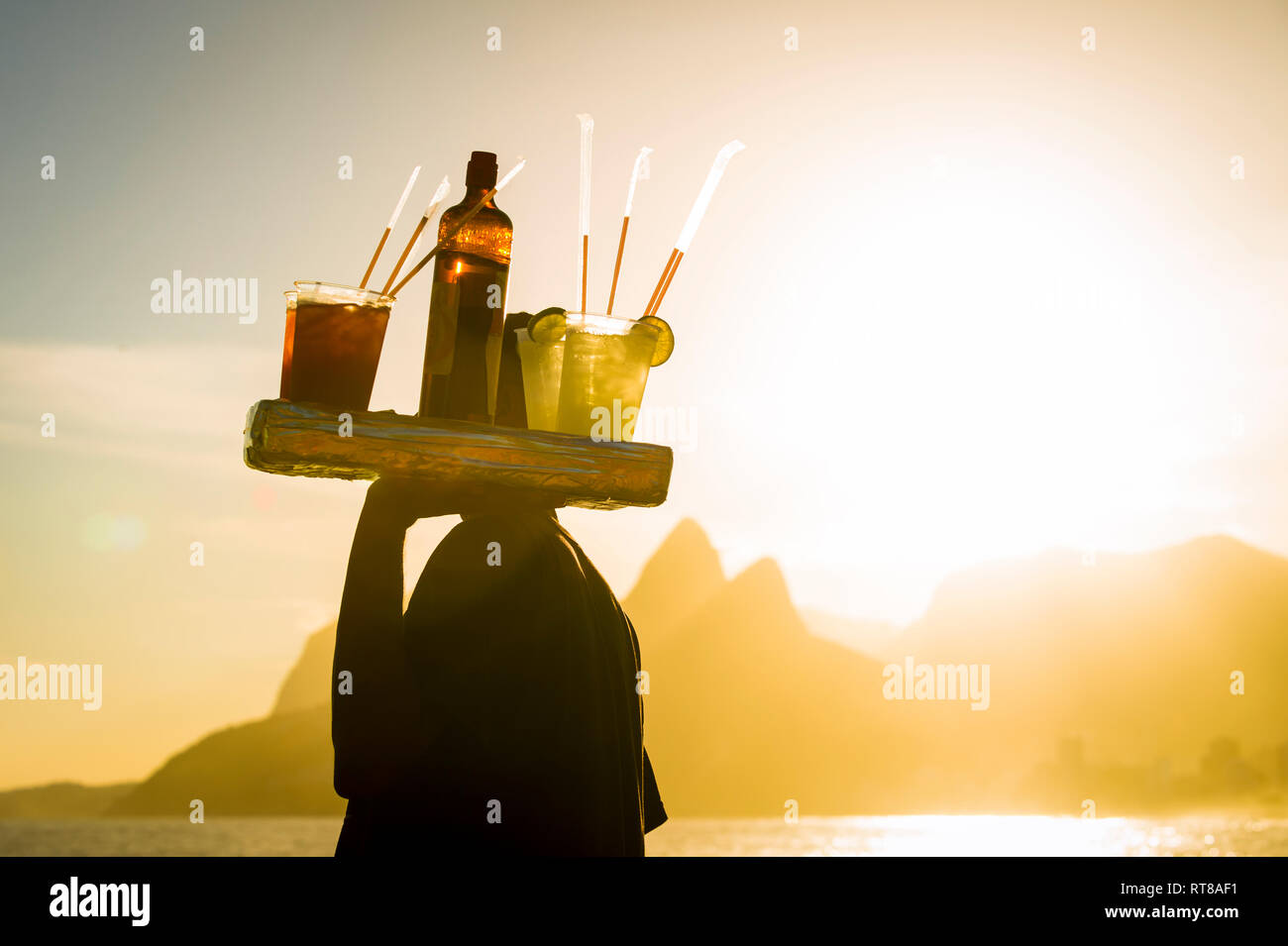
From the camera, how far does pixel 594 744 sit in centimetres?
242

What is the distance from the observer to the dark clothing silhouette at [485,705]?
2219 mm

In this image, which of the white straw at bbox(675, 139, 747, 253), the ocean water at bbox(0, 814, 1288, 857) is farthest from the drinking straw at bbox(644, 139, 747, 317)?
the ocean water at bbox(0, 814, 1288, 857)

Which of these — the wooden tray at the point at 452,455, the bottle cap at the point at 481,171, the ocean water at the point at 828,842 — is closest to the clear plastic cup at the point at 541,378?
the wooden tray at the point at 452,455

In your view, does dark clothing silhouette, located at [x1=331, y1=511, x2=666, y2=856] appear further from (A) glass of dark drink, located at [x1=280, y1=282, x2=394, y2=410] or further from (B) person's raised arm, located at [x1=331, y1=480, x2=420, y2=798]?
(A) glass of dark drink, located at [x1=280, y1=282, x2=394, y2=410]

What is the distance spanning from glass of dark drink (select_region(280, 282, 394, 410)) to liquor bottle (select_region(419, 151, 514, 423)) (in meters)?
0.21

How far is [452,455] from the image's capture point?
7.20 ft

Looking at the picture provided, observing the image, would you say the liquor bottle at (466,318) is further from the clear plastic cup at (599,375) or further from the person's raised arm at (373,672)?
the person's raised arm at (373,672)

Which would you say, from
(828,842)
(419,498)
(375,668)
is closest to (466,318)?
(419,498)

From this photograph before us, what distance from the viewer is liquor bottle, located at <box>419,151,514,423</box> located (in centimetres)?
239

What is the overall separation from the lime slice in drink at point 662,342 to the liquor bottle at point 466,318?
369mm

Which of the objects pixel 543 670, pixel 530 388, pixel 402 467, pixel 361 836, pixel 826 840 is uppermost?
pixel 530 388
